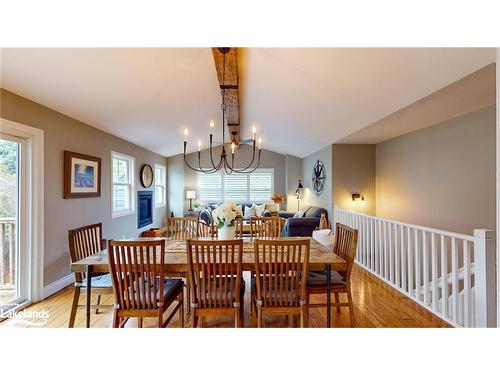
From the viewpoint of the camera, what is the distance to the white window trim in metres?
3.02

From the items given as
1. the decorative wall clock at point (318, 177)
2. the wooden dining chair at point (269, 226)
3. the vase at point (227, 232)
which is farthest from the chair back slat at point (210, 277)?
the decorative wall clock at point (318, 177)

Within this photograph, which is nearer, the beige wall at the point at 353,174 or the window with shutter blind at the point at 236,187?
the beige wall at the point at 353,174

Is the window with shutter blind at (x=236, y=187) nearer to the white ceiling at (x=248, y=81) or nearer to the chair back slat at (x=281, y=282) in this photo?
the white ceiling at (x=248, y=81)

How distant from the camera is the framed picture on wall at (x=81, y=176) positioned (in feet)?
11.8

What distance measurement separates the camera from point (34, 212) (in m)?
3.05

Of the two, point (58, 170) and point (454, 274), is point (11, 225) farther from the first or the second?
point (454, 274)

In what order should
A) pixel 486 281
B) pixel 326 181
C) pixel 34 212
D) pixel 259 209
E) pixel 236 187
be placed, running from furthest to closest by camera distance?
pixel 236 187 → pixel 259 209 → pixel 326 181 → pixel 34 212 → pixel 486 281

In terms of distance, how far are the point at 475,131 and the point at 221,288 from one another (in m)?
3.83

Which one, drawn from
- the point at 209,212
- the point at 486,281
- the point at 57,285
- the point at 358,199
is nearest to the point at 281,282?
the point at 486,281

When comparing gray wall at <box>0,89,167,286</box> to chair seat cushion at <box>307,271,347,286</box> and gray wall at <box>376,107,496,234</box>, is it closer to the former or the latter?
chair seat cushion at <box>307,271,347,286</box>

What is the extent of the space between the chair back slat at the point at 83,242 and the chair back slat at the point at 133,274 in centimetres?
64

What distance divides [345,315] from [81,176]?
398cm
